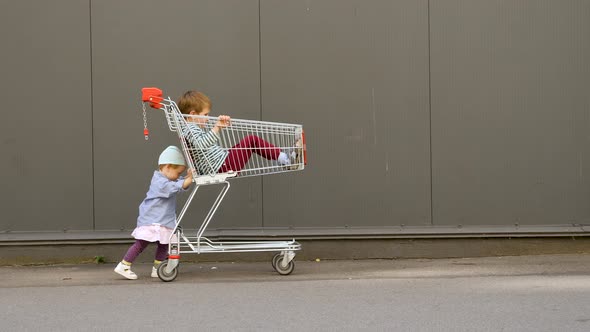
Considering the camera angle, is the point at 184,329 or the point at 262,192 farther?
the point at 262,192

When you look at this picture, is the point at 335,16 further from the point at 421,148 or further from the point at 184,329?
the point at 184,329

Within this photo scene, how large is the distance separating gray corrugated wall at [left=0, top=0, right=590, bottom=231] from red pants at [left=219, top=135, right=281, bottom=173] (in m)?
1.52

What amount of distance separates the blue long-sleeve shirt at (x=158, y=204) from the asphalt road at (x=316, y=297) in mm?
542

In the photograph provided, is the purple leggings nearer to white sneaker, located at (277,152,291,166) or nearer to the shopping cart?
the shopping cart

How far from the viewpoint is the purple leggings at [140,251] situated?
8.23 meters

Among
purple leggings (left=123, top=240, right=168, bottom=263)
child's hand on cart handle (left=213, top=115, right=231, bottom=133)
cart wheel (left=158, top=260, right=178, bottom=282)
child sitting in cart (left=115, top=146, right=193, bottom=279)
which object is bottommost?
cart wheel (left=158, top=260, right=178, bottom=282)

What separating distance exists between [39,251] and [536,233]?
506 cm

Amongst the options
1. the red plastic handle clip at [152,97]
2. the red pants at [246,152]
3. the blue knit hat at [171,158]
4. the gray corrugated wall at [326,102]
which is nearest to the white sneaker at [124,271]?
the blue knit hat at [171,158]

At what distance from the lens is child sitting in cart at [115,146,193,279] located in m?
8.23

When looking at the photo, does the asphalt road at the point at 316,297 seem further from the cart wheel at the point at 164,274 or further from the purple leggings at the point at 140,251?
the purple leggings at the point at 140,251

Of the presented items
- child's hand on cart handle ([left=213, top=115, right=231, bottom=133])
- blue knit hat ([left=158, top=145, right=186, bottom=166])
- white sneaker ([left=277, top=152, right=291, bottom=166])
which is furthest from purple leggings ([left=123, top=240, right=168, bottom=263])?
white sneaker ([left=277, top=152, right=291, bottom=166])

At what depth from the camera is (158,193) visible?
27.1 feet

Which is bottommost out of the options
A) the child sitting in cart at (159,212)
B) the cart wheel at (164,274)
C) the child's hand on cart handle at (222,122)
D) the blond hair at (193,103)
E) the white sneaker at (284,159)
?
the cart wheel at (164,274)

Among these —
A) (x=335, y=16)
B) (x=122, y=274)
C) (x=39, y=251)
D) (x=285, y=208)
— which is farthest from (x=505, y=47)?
(x=39, y=251)
